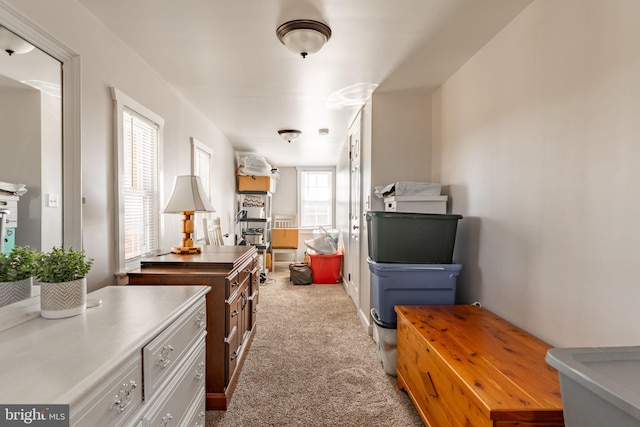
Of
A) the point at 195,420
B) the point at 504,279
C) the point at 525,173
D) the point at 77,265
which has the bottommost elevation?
the point at 195,420

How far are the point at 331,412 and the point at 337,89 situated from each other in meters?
2.61

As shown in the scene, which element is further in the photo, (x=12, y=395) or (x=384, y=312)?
(x=384, y=312)

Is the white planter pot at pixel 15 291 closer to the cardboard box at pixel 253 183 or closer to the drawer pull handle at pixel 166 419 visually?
the drawer pull handle at pixel 166 419

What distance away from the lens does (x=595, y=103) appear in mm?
1327

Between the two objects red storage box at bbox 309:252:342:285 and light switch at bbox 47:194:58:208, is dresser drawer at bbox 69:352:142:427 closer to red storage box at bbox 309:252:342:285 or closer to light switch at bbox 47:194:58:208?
light switch at bbox 47:194:58:208

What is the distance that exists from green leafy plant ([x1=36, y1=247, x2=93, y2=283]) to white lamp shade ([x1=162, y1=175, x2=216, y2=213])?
4.11 feet

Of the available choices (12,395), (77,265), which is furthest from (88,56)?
(12,395)

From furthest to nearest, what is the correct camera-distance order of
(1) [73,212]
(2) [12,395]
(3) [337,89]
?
(3) [337,89]
(1) [73,212]
(2) [12,395]

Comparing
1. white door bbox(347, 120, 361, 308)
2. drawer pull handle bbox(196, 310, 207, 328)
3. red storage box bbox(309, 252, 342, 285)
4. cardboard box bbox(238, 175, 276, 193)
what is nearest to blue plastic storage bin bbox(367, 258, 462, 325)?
drawer pull handle bbox(196, 310, 207, 328)

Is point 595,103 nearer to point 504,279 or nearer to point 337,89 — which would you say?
point 504,279

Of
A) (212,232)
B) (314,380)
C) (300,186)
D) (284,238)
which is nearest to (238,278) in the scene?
(314,380)

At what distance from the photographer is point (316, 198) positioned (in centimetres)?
737

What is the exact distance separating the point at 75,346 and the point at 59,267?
0.38 m

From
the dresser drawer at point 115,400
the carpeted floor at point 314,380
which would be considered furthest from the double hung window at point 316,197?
the dresser drawer at point 115,400
